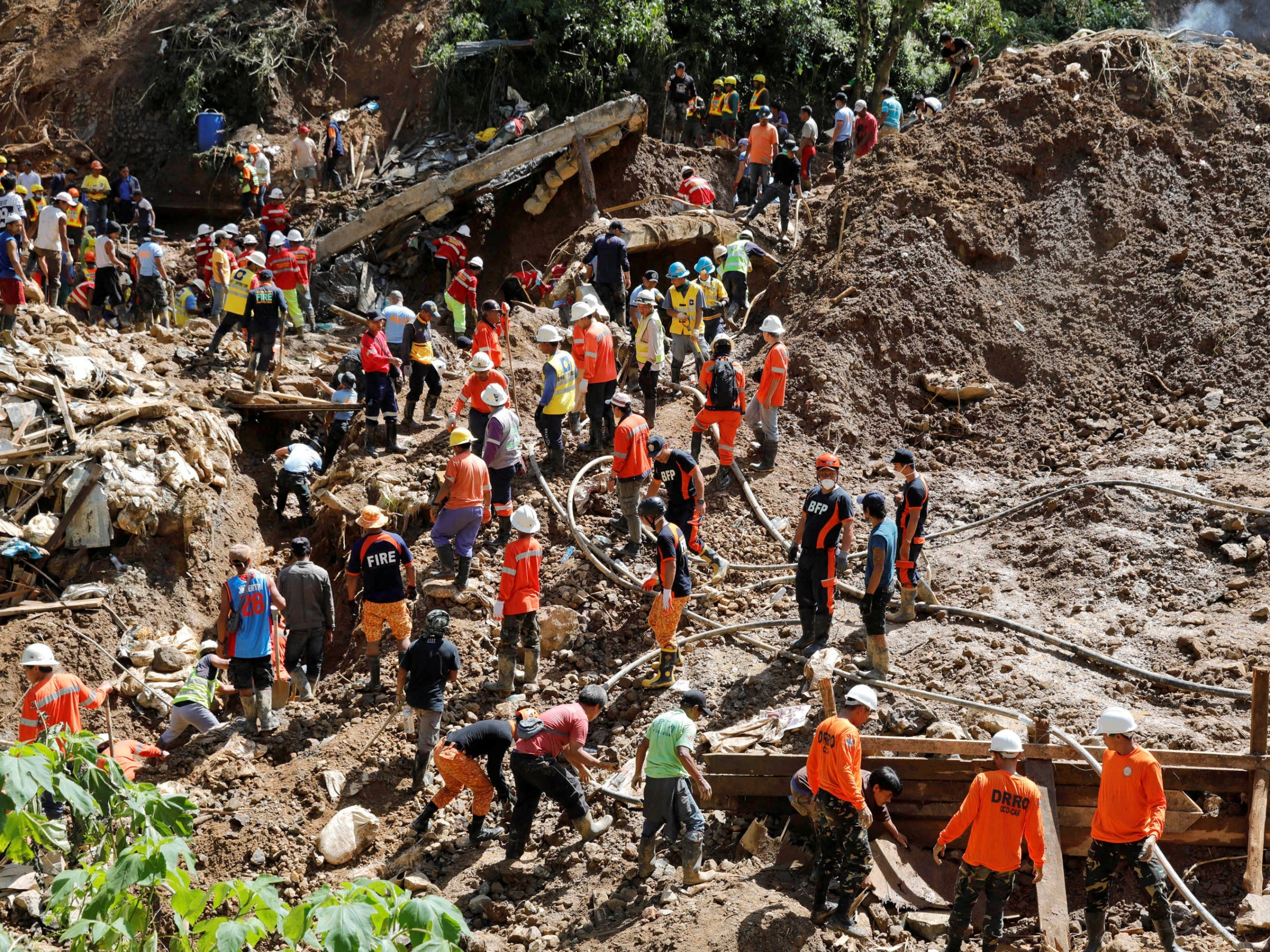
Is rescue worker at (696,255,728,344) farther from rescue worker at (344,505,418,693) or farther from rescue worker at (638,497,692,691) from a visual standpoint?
rescue worker at (344,505,418,693)

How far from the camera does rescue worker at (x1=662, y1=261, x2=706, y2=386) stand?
13609 mm

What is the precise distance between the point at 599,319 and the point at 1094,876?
326 inches

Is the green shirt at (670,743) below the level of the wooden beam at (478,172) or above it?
below

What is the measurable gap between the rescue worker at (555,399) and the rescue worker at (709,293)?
8.47 ft

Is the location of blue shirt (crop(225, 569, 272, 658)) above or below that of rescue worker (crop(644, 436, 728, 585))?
below

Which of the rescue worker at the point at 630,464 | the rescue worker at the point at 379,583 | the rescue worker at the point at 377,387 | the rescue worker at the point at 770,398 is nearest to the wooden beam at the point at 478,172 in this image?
the rescue worker at the point at 377,387

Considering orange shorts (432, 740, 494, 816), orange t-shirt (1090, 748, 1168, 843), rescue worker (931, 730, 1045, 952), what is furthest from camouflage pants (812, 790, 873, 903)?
orange shorts (432, 740, 494, 816)

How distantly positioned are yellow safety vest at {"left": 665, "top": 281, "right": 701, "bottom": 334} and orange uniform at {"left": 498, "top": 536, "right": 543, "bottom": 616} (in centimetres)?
531

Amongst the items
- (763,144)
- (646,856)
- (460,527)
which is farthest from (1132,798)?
(763,144)

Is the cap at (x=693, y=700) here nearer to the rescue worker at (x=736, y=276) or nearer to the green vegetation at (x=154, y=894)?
the green vegetation at (x=154, y=894)

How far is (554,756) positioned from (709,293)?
770 centimetres

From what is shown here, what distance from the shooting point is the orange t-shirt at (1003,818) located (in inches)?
259

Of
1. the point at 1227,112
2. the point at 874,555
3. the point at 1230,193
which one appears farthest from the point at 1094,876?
the point at 1227,112

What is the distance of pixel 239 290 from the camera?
13.9 meters
